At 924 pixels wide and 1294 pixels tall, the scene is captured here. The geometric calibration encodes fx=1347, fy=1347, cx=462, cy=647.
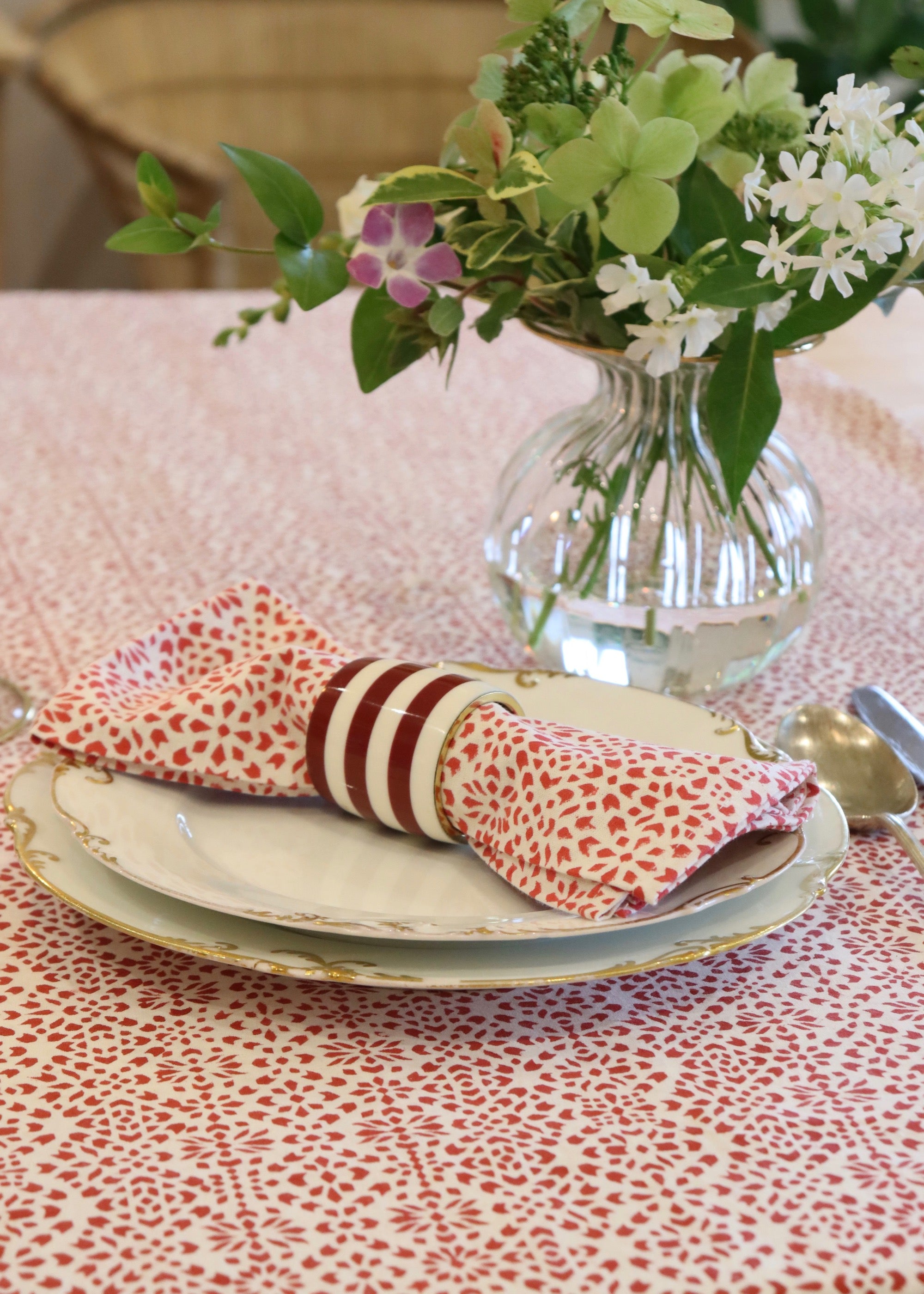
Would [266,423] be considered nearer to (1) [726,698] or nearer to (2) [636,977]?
(1) [726,698]

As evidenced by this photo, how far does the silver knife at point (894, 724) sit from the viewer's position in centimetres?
65

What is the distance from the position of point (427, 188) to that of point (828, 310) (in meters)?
0.18

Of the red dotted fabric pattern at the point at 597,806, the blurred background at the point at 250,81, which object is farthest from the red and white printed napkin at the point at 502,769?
the blurred background at the point at 250,81

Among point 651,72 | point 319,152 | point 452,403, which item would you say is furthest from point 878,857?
point 319,152

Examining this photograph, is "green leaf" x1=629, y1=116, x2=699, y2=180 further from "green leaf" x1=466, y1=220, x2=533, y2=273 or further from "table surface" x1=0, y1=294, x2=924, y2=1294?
"table surface" x1=0, y1=294, x2=924, y2=1294

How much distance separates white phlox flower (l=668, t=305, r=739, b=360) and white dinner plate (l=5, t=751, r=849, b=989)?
0.71 ft

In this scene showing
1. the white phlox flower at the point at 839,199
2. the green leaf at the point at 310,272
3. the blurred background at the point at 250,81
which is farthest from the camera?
the blurred background at the point at 250,81

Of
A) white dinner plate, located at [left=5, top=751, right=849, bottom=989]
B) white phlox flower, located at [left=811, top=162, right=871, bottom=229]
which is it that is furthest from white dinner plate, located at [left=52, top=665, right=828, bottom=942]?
white phlox flower, located at [left=811, top=162, right=871, bottom=229]

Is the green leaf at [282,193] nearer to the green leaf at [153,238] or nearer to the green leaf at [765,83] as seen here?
the green leaf at [153,238]

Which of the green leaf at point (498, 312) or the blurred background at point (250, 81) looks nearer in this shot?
the green leaf at point (498, 312)

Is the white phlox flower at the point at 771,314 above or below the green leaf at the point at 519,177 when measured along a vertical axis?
below

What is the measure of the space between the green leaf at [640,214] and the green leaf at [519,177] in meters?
0.03

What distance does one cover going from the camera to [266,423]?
1.15 meters

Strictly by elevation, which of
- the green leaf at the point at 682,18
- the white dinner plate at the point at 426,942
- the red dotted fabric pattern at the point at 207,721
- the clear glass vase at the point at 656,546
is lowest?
the white dinner plate at the point at 426,942
